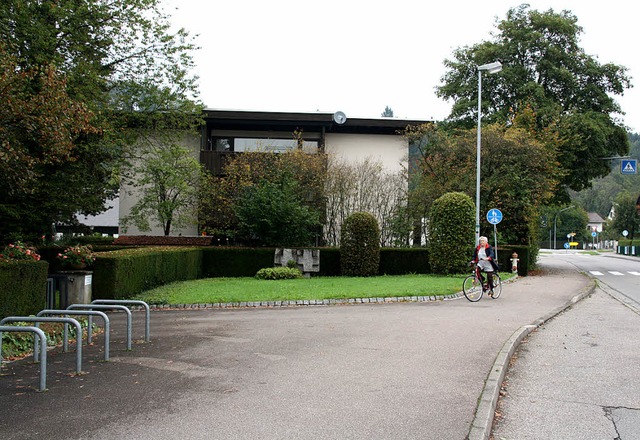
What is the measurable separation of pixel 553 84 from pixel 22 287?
110ft

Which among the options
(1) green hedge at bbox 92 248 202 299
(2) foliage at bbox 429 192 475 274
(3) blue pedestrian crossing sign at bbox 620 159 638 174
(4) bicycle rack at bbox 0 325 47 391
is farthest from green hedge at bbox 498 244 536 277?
(4) bicycle rack at bbox 0 325 47 391

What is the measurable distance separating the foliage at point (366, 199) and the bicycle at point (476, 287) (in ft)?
39.1

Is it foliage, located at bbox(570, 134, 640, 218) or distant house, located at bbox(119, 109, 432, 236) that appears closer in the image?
distant house, located at bbox(119, 109, 432, 236)

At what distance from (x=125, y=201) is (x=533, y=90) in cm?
2424

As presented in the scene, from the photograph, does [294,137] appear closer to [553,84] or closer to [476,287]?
[553,84]

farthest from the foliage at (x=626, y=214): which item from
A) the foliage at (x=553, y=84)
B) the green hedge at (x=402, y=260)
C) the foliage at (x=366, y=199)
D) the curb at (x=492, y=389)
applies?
the curb at (x=492, y=389)

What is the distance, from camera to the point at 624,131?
118 ft

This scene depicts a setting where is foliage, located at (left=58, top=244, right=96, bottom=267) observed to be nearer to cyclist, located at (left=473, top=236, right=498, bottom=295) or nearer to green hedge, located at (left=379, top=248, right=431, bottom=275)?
cyclist, located at (left=473, top=236, right=498, bottom=295)

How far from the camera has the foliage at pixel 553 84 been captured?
1350 inches

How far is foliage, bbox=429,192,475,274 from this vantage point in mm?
22703

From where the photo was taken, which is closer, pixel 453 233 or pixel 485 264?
pixel 485 264

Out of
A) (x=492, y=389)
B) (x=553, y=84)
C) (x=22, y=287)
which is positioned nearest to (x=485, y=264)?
(x=492, y=389)

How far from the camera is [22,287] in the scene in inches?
421

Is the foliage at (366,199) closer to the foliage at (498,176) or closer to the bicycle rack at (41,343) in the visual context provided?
the foliage at (498,176)
